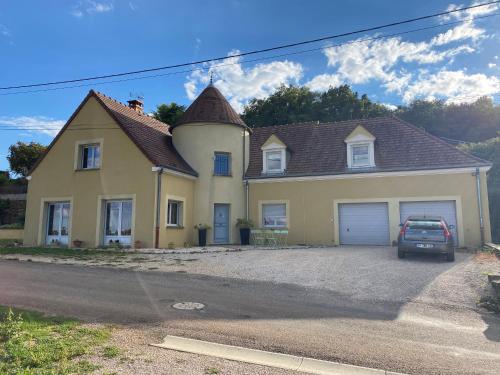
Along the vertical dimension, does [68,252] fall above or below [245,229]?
below

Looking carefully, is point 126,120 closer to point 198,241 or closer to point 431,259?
point 198,241

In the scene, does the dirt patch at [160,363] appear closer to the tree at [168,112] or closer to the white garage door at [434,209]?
the white garage door at [434,209]

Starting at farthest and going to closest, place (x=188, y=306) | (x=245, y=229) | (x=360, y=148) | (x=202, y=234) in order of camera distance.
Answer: (x=245, y=229), (x=360, y=148), (x=202, y=234), (x=188, y=306)

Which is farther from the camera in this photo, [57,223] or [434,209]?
[57,223]

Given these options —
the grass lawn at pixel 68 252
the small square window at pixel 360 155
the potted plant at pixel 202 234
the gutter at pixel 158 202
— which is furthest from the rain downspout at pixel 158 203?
the small square window at pixel 360 155

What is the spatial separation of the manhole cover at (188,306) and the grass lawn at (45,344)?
70.1 inches

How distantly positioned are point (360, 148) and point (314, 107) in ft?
77.7

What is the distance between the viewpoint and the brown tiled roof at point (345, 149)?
18203 millimetres

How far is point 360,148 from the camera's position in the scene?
20.2 m

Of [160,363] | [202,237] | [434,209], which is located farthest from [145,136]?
[160,363]

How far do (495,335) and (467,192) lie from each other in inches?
499

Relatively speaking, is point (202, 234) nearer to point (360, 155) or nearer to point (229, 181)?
point (229, 181)

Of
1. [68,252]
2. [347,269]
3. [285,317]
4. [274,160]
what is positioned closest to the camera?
[285,317]

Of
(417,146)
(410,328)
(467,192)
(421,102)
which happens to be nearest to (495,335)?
(410,328)
